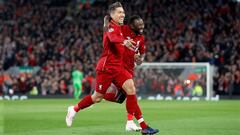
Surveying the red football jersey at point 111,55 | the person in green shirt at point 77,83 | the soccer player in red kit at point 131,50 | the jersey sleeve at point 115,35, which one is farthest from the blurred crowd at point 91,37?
the jersey sleeve at point 115,35

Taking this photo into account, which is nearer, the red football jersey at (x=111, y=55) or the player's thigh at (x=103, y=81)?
the red football jersey at (x=111, y=55)

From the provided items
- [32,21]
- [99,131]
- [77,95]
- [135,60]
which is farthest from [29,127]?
[32,21]

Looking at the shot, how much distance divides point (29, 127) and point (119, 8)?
3436 mm

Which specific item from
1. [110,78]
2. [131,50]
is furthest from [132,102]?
[131,50]

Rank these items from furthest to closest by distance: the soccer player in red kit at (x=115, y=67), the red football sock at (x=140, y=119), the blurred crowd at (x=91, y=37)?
the blurred crowd at (x=91, y=37), the soccer player in red kit at (x=115, y=67), the red football sock at (x=140, y=119)

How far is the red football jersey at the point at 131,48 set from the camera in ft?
36.7

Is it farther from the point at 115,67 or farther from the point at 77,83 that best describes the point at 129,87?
the point at 77,83

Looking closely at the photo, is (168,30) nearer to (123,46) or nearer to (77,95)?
(77,95)

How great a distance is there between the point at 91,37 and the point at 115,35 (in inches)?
1058

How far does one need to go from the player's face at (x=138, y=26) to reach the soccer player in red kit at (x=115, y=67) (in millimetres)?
271

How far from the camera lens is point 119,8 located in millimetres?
10734

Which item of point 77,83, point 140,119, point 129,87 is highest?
point 129,87

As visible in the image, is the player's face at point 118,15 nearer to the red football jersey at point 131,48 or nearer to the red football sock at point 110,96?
the red football jersey at point 131,48

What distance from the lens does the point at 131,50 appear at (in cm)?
1140
